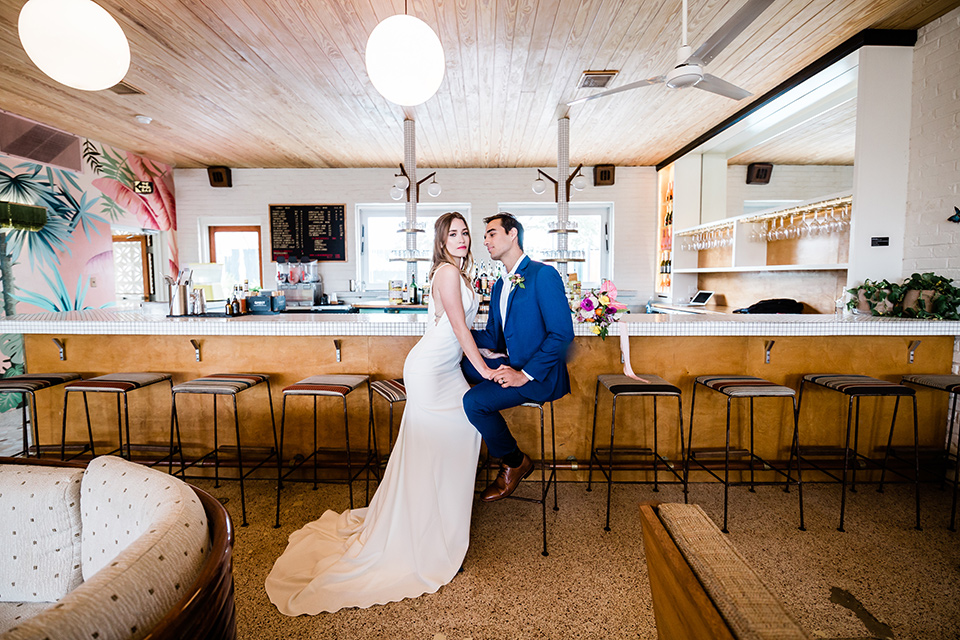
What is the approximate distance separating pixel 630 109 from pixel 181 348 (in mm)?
4734

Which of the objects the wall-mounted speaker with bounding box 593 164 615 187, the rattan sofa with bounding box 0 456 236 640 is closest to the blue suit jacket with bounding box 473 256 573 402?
the rattan sofa with bounding box 0 456 236 640

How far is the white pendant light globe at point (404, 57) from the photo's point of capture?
1869 mm

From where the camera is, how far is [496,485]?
253 cm

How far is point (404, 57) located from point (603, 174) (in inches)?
223

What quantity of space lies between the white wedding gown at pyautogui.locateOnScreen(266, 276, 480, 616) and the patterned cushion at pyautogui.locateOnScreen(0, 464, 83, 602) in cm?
97

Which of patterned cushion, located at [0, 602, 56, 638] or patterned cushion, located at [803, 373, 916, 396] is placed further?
patterned cushion, located at [803, 373, 916, 396]

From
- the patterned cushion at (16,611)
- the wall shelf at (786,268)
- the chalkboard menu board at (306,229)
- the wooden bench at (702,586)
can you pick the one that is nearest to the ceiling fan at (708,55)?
the wall shelf at (786,268)

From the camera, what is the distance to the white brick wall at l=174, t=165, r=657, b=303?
7.07m

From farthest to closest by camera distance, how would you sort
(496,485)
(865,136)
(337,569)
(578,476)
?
(865,136) < (578,476) < (496,485) < (337,569)

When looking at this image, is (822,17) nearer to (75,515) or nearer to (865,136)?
(865,136)

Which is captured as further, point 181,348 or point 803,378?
point 181,348

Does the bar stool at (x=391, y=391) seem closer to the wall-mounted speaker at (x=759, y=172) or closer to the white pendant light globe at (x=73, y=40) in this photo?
the white pendant light globe at (x=73, y=40)

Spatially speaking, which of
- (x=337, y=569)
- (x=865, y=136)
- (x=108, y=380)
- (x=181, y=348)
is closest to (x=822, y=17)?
(x=865, y=136)

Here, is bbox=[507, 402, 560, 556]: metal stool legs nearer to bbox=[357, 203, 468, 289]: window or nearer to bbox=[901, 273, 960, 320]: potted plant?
bbox=[901, 273, 960, 320]: potted plant
